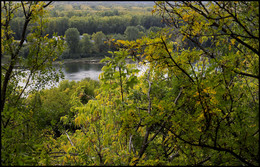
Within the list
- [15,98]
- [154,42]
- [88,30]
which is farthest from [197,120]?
[88,30]

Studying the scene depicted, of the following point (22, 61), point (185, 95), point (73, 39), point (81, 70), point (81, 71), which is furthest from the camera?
point (73, 39)

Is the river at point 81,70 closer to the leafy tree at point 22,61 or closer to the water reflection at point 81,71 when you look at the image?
the water reflection at point 81,71

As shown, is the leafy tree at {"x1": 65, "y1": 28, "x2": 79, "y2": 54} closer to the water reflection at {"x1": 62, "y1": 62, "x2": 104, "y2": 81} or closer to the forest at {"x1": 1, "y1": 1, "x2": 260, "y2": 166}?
the water reflection at {"x1": 62, "y1": 62, "x2": 104, "y2": 81}

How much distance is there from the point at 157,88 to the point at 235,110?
1.48m

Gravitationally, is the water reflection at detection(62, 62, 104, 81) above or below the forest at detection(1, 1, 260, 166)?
below

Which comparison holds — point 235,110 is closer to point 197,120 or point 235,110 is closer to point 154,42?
point 197,120

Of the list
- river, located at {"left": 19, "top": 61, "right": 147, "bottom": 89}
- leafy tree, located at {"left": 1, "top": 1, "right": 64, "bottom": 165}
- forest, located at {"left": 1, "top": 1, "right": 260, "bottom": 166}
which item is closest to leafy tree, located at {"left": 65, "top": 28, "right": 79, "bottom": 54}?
river, located at {"left": 19, "top": 61, "right": 147, "bottom": 89}

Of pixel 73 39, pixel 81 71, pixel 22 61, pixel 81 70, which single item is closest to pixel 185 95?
Result: pixel 22 61

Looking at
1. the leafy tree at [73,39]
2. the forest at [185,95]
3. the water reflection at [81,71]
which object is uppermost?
the forest at [185,95]

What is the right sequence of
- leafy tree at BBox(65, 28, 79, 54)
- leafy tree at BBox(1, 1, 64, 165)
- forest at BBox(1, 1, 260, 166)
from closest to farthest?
forest at BBox(1, 1, 260, 166) → leafy tree at BBox(1, 1, 64, 165) → leafy tree at BBox(65, 28, 79, 54)

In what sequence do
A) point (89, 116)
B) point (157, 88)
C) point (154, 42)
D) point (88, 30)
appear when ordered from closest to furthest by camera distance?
point (154, 42) < point (89, 116) < point (157, 88) < point (88, 30)

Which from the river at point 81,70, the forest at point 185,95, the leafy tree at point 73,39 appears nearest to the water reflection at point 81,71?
the river at point 81,70

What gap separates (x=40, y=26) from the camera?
3.46 meters

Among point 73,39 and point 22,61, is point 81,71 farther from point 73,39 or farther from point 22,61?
point 22,61
